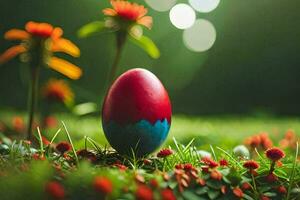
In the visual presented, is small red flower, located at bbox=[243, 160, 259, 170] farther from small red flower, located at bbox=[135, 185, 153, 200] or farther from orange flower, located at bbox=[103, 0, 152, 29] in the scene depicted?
orange flower, located at bbox=[103, 0, 152, 29]

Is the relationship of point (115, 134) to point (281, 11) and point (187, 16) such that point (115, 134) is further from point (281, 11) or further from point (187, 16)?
point (281, 11)

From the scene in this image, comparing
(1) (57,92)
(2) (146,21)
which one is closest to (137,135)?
(2) (146,21)

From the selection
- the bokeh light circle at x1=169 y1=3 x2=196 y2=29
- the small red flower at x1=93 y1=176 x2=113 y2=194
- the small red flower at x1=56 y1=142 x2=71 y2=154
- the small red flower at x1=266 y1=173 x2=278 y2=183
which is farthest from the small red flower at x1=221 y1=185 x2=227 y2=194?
the bokeh light circle at x1=169 y1=3 x2=196 y2=29

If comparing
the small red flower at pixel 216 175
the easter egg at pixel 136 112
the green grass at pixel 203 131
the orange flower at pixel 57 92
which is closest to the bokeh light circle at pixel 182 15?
the green grass at pixel 203 131

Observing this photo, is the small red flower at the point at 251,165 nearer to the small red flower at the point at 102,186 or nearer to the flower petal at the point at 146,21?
the small red flower at the point at 102,186

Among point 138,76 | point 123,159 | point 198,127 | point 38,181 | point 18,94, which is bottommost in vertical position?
point 18,94

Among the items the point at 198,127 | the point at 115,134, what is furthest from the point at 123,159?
the point at 198,127
